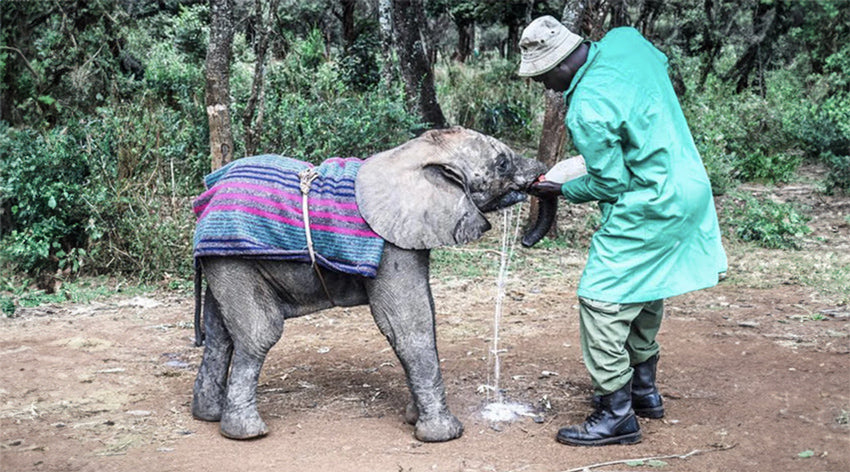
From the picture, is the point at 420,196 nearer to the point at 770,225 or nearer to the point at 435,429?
the point at 435,429

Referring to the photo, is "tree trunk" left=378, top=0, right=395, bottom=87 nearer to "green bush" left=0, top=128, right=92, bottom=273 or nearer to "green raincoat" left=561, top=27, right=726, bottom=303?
"green bush" left=0, top=128, right=92, bottom=273

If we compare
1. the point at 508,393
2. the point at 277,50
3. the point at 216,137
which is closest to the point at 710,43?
the point at 277,50

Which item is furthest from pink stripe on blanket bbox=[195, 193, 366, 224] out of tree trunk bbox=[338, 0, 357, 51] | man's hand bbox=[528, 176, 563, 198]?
tree trunk bbox=[338, 0, 357, 51]

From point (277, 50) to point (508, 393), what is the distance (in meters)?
9.25

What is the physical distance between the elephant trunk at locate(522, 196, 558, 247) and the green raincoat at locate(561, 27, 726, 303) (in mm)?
270

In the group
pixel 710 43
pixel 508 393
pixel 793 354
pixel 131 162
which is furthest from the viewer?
pixel 710 43

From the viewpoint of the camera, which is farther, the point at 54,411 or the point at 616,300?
the point at 54,411

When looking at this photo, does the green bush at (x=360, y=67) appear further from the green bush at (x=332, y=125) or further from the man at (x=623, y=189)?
the man at (x=623, y=189)

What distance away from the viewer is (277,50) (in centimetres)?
1327

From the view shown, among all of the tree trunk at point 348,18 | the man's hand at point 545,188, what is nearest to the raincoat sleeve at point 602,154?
the man's hand at point 545,188

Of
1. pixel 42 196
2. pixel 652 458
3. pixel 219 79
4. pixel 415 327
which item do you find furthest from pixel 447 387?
pixel 42 196

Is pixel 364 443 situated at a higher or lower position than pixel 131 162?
lower

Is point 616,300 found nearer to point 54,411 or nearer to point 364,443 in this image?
point 364,443

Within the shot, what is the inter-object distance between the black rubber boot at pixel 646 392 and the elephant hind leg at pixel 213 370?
2.34 m
